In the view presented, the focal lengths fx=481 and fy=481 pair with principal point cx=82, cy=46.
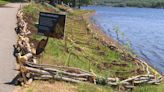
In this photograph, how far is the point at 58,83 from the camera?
14219 mm

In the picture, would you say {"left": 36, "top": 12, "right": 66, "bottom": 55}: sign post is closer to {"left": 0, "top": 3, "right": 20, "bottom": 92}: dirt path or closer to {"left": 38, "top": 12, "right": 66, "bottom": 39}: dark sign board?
{"left": 38, "top": 12, "right": 66, "bottom": 39}: dark sign board

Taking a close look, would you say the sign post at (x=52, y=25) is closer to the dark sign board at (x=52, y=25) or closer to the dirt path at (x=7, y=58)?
the dark sign board at (x=52, y=25)

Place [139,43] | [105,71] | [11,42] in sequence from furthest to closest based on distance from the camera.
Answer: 1. [139,43]
2. [11,42]
3. [105,71]

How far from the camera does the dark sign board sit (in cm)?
1623

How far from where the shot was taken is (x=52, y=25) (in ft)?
53.8

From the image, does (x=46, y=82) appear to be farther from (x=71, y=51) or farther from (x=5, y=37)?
(x=5, y=37)

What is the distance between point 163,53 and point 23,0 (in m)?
43.2

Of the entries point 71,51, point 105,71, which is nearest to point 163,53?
point 71,51

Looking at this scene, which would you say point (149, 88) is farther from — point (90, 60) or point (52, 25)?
point (90, 60)

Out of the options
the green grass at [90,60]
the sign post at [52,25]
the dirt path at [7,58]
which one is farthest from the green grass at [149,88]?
the dirt path at [7,58]

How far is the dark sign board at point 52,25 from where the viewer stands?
1623cm

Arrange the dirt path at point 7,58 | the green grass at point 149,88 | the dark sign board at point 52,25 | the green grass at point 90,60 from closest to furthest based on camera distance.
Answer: the dirt path at point 7,58, the green grass at point 149,88, the dark sign board at point 52,25, the green grass at point 90,60

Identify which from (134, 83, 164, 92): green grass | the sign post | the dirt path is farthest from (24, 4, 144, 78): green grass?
(134, 83, 164, 92): green grass

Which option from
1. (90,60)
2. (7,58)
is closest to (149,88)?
(7,58)
